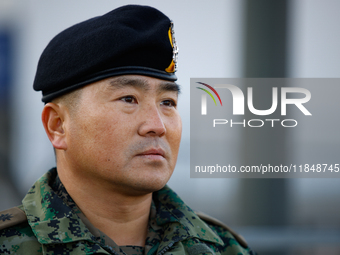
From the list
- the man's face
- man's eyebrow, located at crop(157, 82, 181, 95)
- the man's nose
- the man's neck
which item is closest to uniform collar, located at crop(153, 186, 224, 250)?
the man's neck

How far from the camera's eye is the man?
151 cm

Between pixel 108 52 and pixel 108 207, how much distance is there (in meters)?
0.61

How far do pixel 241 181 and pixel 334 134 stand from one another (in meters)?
0.87

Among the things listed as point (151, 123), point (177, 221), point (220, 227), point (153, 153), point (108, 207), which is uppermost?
point (151, 123)

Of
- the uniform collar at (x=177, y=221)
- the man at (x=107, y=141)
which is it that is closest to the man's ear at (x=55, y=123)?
the man at (x=107, y=141)

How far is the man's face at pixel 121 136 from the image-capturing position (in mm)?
1510

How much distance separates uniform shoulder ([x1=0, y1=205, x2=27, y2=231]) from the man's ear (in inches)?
11.5

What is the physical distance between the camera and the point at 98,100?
1534mm

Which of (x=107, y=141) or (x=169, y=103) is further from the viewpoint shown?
(x=169, y=103)

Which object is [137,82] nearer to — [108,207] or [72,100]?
[72,100]

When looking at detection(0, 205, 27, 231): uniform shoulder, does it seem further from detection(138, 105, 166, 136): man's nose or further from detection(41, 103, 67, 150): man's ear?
detection(138, 105, 166, 136): man's nose

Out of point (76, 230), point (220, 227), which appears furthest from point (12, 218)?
point (220, 227)

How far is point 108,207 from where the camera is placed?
63.8 inches

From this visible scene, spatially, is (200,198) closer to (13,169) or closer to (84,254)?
(13,169)
